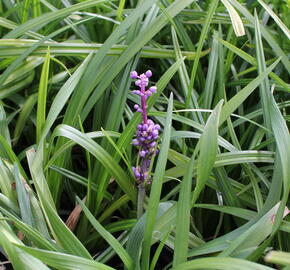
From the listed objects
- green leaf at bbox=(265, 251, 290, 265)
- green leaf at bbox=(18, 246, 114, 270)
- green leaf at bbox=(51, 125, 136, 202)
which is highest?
green leaf at bbox=(51, 125, 136, 202)

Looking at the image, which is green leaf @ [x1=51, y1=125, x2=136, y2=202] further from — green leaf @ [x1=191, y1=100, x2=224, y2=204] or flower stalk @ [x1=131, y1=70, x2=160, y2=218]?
green leaf @ [x1=191, y1=100, x2=224, y2=204]

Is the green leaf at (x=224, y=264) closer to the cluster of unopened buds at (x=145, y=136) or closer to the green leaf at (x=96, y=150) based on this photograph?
the cluster of unopened buds at (x=145, y=136)

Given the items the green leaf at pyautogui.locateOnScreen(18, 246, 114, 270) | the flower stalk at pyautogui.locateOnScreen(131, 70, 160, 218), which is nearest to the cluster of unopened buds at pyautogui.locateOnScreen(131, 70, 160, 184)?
the flower stalk at pyautogui.locateOnScreen(131, 70, 160, 218)

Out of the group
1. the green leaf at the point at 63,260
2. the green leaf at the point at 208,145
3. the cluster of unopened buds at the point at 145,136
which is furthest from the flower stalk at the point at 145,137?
the green leaf at the point at 63,260

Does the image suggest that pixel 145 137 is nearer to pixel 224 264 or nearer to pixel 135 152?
pixel 224 264

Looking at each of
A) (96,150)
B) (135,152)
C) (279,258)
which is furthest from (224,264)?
(135,152)

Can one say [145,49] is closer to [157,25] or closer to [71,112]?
[157,25]
